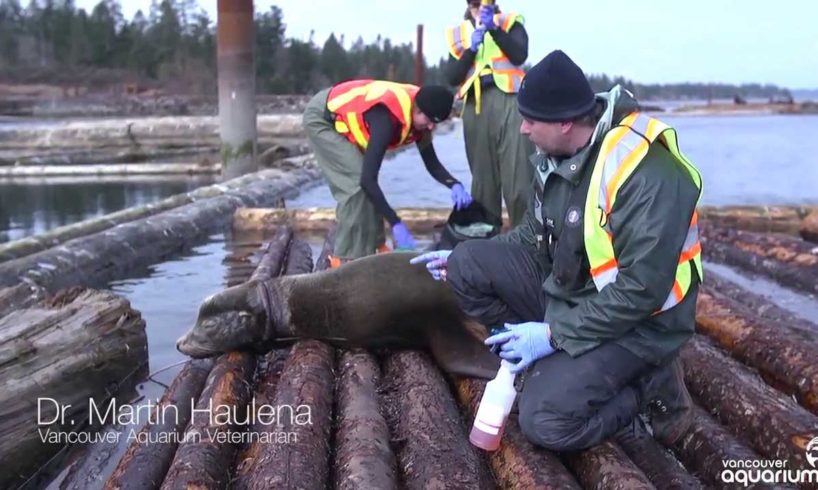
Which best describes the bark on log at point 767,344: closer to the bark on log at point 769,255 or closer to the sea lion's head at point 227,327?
the bark on log at point 769,255

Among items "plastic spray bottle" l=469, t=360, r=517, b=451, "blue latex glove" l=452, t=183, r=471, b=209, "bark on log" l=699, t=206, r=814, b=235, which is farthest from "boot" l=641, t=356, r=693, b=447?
"bark on log" l=699, t=206, r=814, b=235

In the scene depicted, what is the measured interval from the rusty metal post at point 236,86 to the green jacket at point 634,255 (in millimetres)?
11951

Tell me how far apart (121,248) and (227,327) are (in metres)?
4.01

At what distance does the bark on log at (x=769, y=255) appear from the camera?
721 centimetres

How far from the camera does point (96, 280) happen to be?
303 inches

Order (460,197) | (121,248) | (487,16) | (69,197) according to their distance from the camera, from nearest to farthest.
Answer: (460,197) < (487,16) < (121,248) < (69,197)

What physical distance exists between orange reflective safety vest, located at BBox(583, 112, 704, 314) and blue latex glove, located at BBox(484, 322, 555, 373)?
0.31m

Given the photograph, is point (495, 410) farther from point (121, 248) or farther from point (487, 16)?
point (121, 248)

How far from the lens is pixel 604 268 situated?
3354 millimetres

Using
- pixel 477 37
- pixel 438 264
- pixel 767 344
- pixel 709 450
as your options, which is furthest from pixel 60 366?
pixel 477 37

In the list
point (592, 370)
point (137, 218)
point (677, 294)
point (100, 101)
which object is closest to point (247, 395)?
point (592, 370)

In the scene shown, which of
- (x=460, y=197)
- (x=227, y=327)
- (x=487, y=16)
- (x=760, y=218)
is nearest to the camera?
(x=227, y=327)

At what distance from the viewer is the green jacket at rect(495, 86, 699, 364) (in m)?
3.21

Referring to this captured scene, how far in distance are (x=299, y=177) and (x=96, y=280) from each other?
7821 mm
